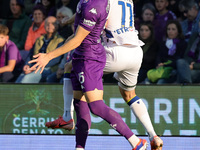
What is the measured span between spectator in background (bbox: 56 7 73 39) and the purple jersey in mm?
3154

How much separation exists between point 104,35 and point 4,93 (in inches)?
113

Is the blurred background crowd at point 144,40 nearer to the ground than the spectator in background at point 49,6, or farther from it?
nearer to the ground

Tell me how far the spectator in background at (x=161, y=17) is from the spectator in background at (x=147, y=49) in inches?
4.1

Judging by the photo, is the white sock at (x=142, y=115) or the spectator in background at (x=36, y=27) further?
the spectator in background at (x=36, y=27)

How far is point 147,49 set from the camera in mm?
7844

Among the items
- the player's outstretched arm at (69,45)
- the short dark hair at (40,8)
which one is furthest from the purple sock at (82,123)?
the short dark hair at (40,8)

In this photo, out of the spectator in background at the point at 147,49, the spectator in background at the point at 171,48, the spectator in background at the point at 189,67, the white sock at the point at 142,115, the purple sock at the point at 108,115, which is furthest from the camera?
the spectator in background at the point at 147,49

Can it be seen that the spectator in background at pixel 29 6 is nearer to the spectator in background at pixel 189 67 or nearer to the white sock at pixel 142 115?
the spectator in background at pixel 189 67

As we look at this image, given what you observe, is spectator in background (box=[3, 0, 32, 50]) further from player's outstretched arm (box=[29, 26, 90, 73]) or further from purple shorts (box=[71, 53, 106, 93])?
player's outstretched arm (box=[29, 26, 90, 73])

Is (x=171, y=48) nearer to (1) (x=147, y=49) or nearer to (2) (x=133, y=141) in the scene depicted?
(1) (x=147, y=49)

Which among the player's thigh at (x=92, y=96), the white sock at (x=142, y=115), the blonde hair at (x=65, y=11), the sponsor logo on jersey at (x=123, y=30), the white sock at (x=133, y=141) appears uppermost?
the sponsor logo on jersey at (x=123, y=30)

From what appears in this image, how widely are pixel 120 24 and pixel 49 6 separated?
12.6ft

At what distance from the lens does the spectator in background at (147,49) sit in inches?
305

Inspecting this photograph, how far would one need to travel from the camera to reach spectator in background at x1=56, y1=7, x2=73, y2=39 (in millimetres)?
8102
